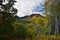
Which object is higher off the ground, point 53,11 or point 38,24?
point 53,11

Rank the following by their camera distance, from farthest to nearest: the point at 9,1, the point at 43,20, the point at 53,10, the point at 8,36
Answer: the point at 43,20 < the point at 53,10 < the point at 9,1 < the point at 8,36

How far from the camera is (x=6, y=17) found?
12.0 m

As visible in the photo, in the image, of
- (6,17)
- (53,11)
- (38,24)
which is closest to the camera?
(6,17)

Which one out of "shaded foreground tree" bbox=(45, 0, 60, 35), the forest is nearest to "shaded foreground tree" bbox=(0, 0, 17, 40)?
the forest

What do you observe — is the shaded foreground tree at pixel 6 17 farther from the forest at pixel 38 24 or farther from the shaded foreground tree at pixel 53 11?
the shaded foreground tree at pixel 53 11

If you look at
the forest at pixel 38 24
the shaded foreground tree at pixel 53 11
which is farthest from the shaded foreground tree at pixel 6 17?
the shaded foreground tree at pixel 53 11

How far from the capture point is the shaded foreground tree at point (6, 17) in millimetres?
11592

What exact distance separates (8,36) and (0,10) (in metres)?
1.59

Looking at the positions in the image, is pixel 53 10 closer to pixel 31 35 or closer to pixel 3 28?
pixel 31 35

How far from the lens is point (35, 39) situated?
1534 centimetres

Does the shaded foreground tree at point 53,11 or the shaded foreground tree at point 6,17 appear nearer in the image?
the shaded foreground tree at point 6,17

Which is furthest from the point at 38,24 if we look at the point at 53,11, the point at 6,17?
the point at 6,17

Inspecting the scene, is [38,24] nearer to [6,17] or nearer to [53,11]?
[53,11]

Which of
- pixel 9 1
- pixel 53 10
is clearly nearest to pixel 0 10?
pixel 9 1
